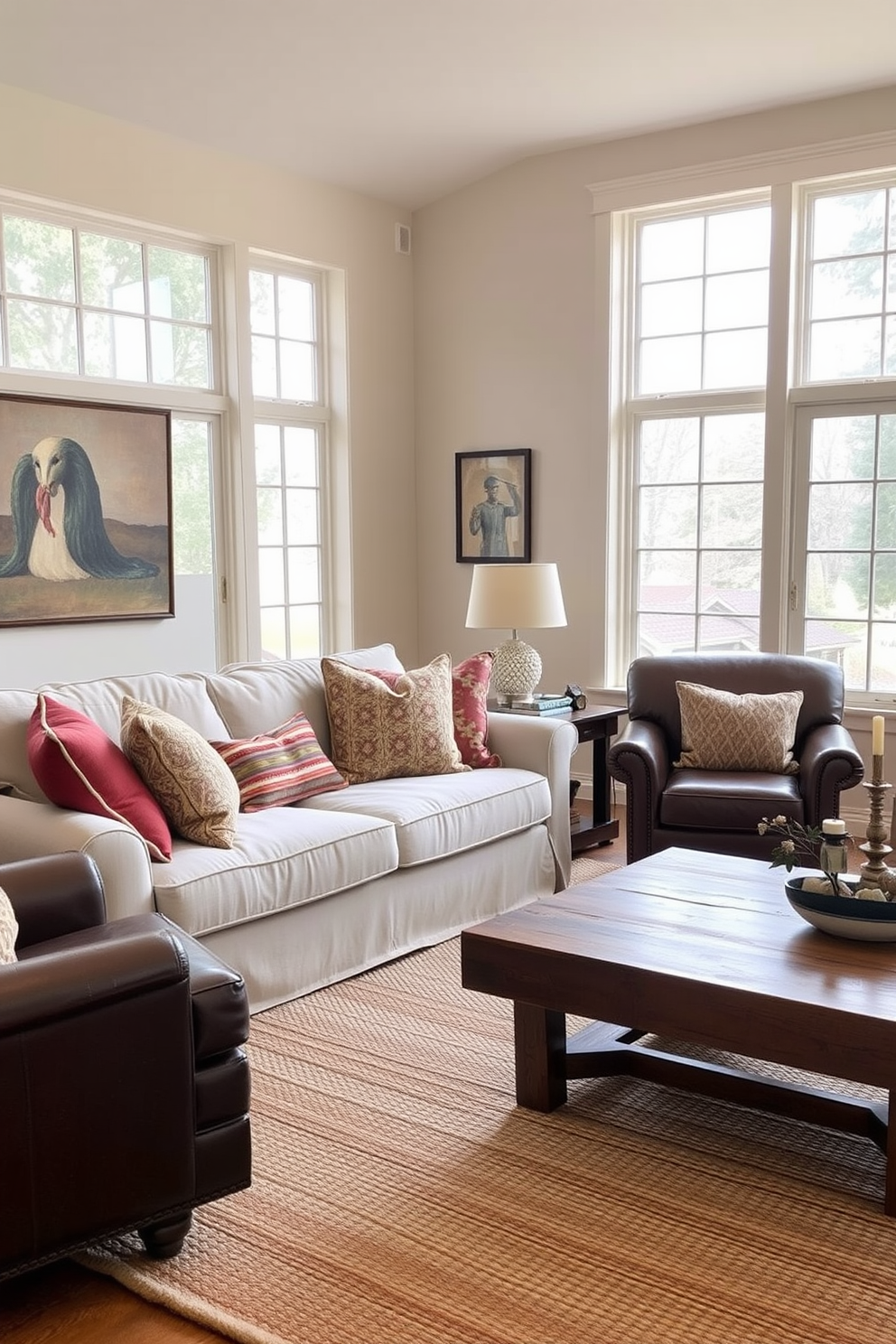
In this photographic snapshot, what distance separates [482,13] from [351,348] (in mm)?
1960

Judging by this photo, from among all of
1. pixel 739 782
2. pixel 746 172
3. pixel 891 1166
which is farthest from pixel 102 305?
pixel 891 1166

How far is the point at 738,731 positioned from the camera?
4656 mm

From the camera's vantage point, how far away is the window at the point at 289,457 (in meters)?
5.95

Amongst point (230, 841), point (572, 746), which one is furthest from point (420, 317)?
point (230, 841)

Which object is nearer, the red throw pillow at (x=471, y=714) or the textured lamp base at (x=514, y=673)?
the red throw pillow at (x=471, y=714)

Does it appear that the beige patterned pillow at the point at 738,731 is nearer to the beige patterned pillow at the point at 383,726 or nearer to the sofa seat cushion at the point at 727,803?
the sofa seat cushion at the point at 727,803

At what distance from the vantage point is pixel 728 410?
5.73 meters

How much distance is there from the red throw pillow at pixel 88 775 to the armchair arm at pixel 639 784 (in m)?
1.78

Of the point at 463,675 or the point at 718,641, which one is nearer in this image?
the point at 463,675

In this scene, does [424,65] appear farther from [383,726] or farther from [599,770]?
[599,770]

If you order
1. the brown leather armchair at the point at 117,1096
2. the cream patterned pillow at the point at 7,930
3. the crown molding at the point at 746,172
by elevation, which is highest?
the crown molding at the point at 746,172

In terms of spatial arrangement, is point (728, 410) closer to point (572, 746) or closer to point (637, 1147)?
point (572, 746)

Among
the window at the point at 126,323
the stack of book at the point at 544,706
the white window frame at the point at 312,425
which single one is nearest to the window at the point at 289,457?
the white window frame at the point at 312,425

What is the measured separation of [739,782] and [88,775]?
91.7 inches
